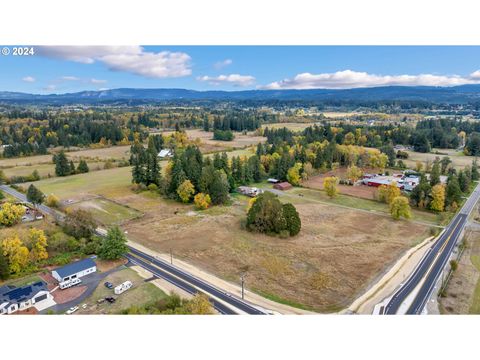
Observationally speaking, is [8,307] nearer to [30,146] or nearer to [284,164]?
[284,164]

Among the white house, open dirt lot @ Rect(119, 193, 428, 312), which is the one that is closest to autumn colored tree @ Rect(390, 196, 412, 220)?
open dirt lot @ Rect(119, 193, 428, 312)

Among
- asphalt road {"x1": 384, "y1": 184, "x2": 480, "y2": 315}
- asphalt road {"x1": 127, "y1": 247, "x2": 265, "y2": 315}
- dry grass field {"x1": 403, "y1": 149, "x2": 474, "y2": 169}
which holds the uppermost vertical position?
dry grass field {"x1": 403, "y1": 149, "x2": 474, "y2": 169}

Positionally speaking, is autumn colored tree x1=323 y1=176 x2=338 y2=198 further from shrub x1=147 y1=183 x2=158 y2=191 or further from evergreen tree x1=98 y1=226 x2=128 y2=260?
evergreen tree x1=98 y1=226 x2=128 y2=260

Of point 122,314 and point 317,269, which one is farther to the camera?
point 317,269

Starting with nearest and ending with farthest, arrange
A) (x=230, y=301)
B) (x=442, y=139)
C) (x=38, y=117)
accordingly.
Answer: (x=230, y=301) → (x=442, y=139) → (x=38, y=117)

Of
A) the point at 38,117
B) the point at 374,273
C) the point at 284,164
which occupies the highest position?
the point at 38,117

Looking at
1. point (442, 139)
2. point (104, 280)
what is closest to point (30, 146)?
point (104, 280)

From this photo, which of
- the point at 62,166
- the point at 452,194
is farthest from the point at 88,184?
the point at 452,194
